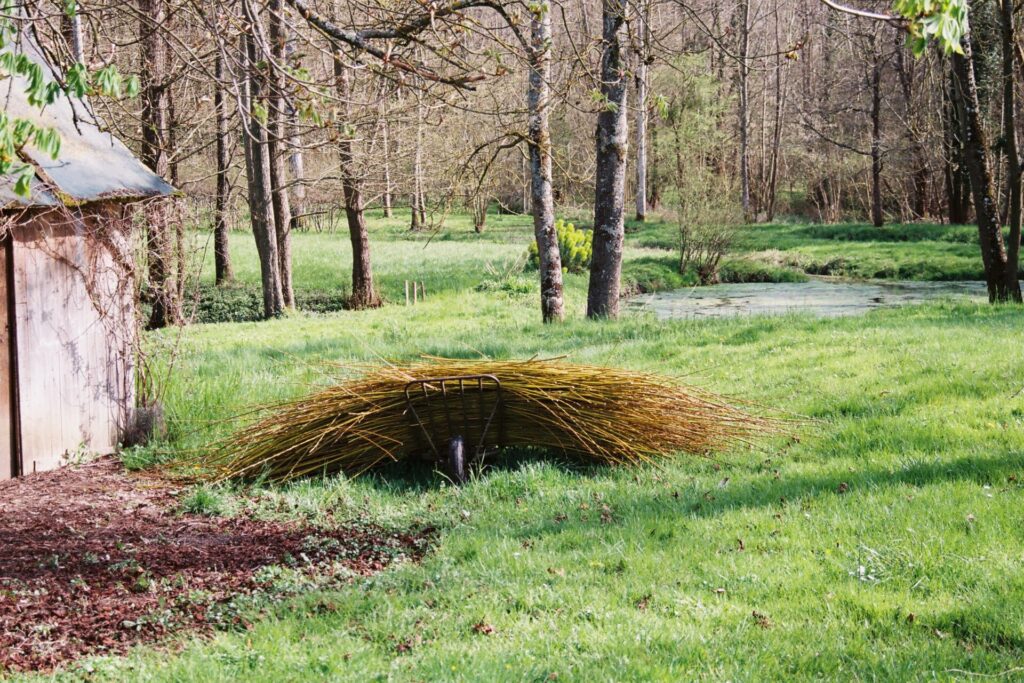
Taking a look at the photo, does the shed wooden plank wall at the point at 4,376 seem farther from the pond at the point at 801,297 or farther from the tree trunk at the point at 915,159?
the tree trunk at the point at 915,159

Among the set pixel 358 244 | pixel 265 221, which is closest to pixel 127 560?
pixel 265 221

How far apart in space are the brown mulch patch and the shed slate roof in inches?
84.9

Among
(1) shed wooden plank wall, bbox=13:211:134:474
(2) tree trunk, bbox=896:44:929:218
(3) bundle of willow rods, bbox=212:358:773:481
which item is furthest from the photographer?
(2) tree trunk, bbox=896:44:929:218

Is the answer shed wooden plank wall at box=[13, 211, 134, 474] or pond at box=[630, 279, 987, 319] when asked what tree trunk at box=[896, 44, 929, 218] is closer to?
pond at box=[630, 279, 987, 319]

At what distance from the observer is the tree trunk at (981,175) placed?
1196 cm

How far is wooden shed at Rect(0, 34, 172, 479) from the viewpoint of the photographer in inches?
270

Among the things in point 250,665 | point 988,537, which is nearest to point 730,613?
point 988,537

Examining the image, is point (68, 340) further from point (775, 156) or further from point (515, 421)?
point (775, 156)

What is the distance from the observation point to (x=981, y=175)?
12.3 m

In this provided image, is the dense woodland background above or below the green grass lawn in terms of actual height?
above

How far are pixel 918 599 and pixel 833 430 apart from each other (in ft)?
9.16

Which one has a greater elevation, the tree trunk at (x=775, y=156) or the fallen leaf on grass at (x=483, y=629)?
the tree trunk at (x=775, y=156)

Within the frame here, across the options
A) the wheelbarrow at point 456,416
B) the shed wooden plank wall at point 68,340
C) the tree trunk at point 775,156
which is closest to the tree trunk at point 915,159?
the tree trunk at point 775,156

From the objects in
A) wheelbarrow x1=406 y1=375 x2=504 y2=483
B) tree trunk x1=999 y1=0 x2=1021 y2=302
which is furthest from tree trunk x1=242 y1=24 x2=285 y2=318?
wheelbarrow x1=406 y1=375 x2=504 y2=483
